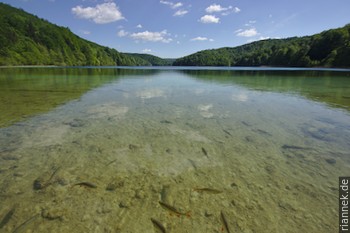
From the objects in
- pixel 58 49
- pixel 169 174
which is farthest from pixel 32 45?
pixel 169 174

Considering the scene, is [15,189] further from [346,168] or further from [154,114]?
[346,168]

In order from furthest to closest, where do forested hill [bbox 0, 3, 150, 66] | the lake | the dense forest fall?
1. the dense forest
2. forested hill [bbox 0, 3, 150, 66]
3. the lake

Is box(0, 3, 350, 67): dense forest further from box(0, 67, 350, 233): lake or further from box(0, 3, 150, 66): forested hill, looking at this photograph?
box(0, 67, 350, 233): lake

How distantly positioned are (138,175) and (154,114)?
7.19 m

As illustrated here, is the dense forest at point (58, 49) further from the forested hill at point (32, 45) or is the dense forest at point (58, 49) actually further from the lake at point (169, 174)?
the lake at point (169, 174)

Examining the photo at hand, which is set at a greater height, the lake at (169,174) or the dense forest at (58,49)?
the dense forest at (58,49)

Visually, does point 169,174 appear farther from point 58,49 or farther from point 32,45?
point 58,49

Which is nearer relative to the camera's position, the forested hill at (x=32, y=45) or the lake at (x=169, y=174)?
the lake at (x=169, y=174)

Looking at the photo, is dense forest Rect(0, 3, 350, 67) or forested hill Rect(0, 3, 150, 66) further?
dense forest Rect(0, 3, 350, 67)

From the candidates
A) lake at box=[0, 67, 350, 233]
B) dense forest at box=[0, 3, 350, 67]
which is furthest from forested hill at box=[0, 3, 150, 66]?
lake at box=[0, 67, 350, 233]

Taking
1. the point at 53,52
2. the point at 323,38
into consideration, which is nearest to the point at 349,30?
the point at 323,38

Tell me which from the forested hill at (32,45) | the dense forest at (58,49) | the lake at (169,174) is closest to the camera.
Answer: the lake at (169,174)

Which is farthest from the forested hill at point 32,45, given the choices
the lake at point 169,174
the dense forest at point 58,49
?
the lake at point 169,174

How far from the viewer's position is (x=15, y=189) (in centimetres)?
509
